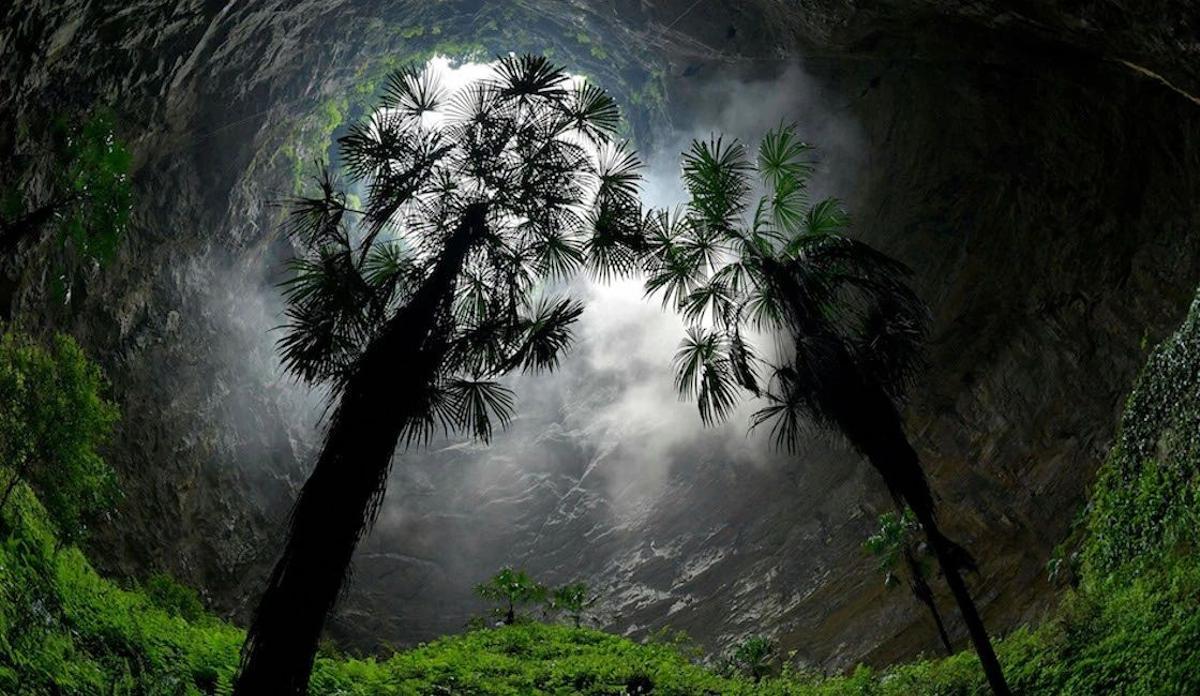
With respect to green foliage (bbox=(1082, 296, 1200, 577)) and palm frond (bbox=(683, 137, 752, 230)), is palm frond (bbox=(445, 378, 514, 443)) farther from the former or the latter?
green foliage (bbox=(1082, 296, 1200, 577))

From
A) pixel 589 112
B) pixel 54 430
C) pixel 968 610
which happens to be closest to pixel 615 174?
pixel 589 112

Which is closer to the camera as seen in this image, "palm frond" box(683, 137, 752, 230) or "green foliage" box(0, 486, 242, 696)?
"green foliage" box(0, 486, 242, 696)

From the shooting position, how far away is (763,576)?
20.3 m

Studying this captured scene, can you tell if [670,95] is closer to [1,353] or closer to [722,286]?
[722,286]

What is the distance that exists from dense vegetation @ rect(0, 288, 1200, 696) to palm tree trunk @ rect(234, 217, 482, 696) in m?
2.70

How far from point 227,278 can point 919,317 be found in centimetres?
1806

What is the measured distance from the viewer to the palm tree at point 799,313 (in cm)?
697

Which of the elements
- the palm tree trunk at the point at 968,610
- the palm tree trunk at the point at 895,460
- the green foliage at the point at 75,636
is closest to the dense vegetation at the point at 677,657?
the green foliage at the point at 75,636

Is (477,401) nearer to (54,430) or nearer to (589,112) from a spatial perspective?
(589,112)

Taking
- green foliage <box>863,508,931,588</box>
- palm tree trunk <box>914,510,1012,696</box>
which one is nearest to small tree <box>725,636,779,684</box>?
green foliage <box>863,508,931,588</box>

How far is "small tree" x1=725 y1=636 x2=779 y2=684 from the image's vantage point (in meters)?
16.2

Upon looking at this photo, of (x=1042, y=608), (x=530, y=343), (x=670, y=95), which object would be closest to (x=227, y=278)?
(x=670, y=95)

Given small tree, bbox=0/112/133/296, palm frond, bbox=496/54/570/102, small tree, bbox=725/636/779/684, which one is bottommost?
small tree, bbox=725/636/779/684

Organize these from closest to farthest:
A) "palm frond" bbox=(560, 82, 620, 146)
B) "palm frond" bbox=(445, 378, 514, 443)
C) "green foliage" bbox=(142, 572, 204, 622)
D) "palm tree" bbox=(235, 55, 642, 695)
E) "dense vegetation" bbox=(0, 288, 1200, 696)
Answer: "palm tree" bbox=(235, 55, 642, 695)
"dense vegetation" bbox=(0, 288, 1200, 696)
"palm frond" bbox=(445, 378, 514, 443)
"palm frond" bbox=(560, 82, 620, 146)
"green foliage" bbox=(142, 572, 204, 622)
